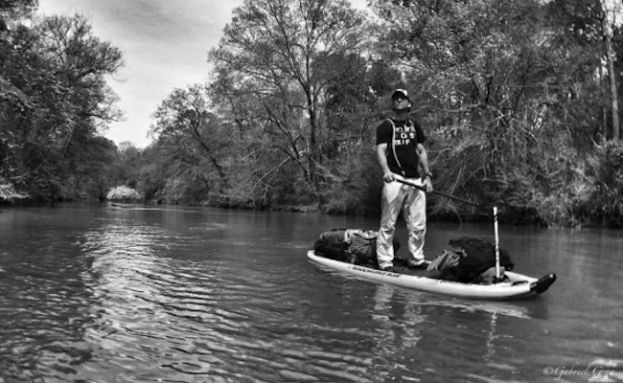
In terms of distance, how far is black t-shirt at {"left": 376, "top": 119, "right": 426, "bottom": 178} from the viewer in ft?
24.1

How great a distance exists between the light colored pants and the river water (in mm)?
806

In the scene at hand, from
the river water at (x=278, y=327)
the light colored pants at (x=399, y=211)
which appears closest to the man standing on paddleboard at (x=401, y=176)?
the light colored pants at (x=399, y=211)

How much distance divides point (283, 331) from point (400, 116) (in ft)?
13.6

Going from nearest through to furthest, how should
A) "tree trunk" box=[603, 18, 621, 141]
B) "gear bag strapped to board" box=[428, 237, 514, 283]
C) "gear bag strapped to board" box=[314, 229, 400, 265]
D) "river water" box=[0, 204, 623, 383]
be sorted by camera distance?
"river water" box=[0, 204, 623, 383]
"gear bag strapped to board" box=[428, 237, 514, 283]
"gear bag strapped to board" box=[314, 229, 400, 265]
"tree trunk" box=[603, 18, 621, 141]

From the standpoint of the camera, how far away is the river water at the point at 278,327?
135 inches

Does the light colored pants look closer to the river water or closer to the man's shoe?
the man's shoe

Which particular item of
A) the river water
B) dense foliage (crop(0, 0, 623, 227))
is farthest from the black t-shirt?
dense foliage (crop(0, 0, 623, 227))

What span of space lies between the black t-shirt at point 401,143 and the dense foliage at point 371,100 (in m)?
13.6

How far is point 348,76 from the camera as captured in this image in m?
33.3

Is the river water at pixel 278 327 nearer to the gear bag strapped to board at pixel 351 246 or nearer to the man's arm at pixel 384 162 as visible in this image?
the gear bag strapped to board at pixel 351 246

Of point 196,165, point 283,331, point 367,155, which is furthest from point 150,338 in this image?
point 196,165

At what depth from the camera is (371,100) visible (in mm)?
33719

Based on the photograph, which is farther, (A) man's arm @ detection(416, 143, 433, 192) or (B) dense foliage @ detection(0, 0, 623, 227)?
(B) dense foliage @ detection(0, 0, 623, 227)

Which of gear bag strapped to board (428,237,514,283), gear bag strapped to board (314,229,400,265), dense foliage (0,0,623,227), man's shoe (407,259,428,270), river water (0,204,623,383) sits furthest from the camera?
dense foliage (0,0,623,227)
